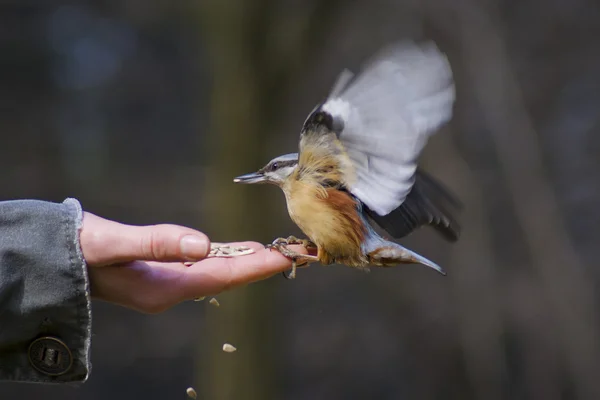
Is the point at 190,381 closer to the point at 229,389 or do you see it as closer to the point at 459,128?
the point at 229,389

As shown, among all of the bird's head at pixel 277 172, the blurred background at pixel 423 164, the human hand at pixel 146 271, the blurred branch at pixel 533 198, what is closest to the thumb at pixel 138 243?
the human hand at pixel 146 271

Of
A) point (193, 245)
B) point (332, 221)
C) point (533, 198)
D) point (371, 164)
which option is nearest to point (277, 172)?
point (332, 221)

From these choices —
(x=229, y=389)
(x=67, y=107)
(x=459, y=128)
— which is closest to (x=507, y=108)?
(x=459, y=128)

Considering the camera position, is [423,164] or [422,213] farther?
[423,164]

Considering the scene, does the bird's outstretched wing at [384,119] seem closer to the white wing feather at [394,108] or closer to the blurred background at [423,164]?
the white wing feather at [394,108]

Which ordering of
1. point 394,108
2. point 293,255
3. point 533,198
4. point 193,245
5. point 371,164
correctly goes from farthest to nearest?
point 533,198
point 293,255
point 371,164
point 394,108
point 193,245

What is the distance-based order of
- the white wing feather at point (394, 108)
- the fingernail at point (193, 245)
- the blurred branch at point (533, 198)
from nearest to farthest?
the fingernail at point (193, 245), the white wing feather at point (394, 108), the blurred branch at point (533, 198)

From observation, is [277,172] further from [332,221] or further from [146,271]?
[146,271]
